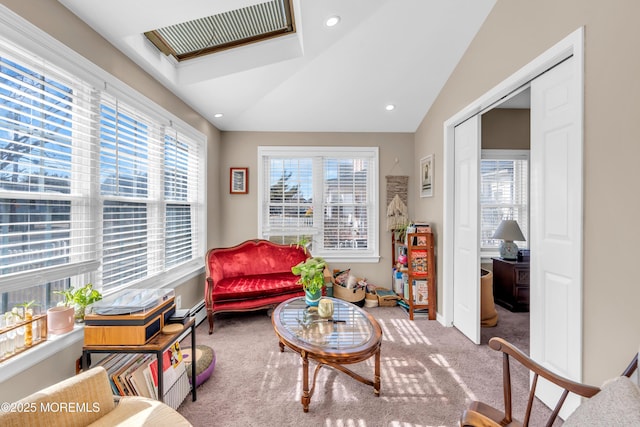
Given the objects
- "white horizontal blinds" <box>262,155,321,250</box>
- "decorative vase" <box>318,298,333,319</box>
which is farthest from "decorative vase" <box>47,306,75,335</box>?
"white horizontal blinds" <box>262,155,321,250</box>

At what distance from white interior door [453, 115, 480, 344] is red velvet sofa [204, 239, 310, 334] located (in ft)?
6.10

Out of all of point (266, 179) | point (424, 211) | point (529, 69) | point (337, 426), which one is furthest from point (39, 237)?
point (424, 211)

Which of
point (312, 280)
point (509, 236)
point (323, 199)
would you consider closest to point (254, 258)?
point (323, 199)

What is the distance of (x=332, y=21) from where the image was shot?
238 cm

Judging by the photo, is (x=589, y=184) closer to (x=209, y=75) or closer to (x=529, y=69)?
(x=529, y=69)

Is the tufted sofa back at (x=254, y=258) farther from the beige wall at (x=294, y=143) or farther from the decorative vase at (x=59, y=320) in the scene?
the decorative vase at (x=59, y=320)

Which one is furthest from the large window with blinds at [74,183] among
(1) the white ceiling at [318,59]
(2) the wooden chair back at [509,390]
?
(2) the wooden chair back at [509,390]

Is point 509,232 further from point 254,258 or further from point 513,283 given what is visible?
point 254,258

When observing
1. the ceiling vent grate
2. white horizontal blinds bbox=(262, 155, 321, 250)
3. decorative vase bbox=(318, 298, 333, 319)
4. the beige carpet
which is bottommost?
the beige carpet

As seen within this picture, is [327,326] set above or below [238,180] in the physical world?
below

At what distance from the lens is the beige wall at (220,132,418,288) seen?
13.6 ft

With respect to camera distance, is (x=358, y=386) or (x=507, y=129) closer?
(x=358, y=386)

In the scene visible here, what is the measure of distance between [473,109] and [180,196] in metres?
3.30

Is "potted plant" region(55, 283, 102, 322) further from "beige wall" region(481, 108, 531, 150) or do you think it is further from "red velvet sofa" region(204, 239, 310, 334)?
"beige wall" region(481, 108, 531, 150)
